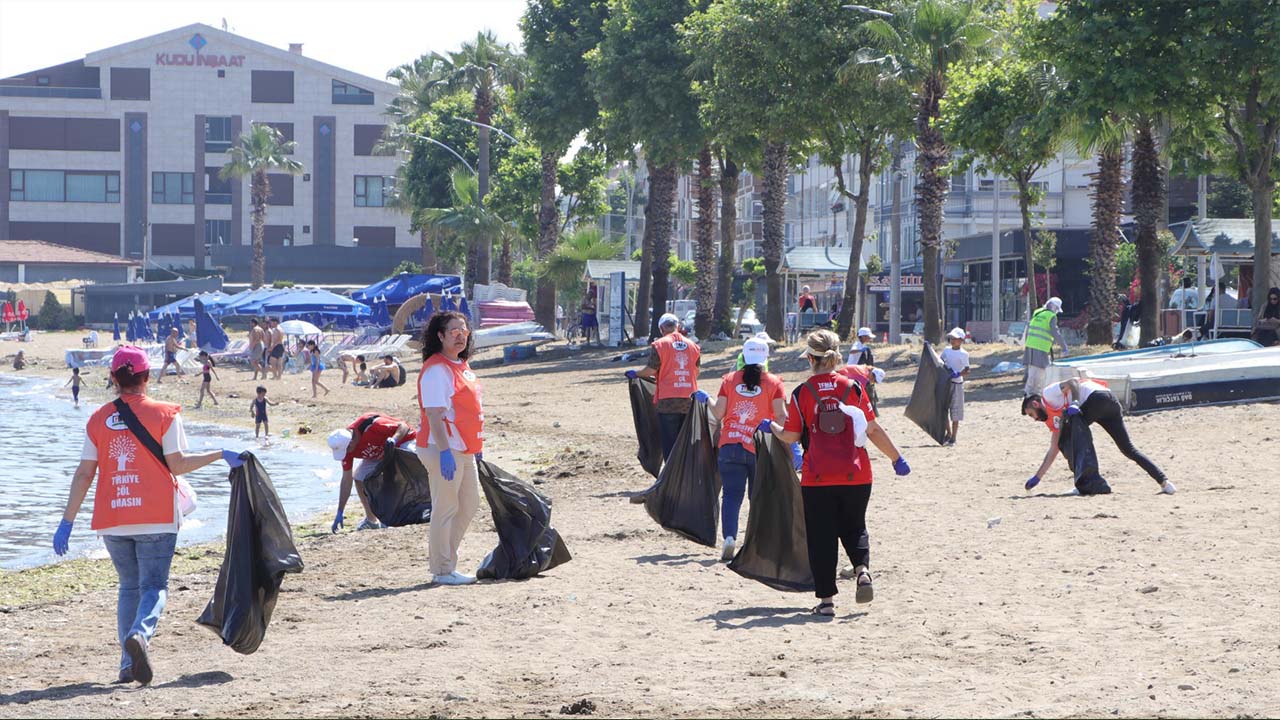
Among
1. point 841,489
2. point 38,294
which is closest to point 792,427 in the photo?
point 841,489

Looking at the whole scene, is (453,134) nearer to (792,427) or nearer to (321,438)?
(321,438)

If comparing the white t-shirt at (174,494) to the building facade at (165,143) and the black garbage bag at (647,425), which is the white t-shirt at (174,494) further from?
the building facade at (165,143)

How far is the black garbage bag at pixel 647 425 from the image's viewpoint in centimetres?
1298

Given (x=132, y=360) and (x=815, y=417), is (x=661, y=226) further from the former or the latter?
Answer: (x=132, y=360)

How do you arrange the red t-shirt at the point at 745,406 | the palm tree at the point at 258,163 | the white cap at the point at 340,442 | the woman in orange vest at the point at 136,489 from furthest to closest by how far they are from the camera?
the palm tree at the point at 258,163 → the white cap at the point at 340,442 → the red t-shirt at the point at 745,406 → the woman in orange vest at the point at 136,489

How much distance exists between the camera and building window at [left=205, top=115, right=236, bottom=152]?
3497 inches

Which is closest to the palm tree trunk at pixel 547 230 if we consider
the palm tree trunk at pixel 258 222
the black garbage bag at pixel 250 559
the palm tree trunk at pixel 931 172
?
the palm tree trunk at pixel 931 172

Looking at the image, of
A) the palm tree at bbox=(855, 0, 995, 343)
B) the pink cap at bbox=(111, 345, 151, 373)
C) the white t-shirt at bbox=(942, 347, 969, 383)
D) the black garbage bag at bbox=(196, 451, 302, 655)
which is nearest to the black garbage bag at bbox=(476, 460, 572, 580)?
the black garbage bag at bbox=(196, 451, 302, 655)

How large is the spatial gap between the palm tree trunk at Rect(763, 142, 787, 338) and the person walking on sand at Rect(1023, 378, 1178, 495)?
22.5 meters

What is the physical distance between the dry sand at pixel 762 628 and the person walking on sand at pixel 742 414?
672mm

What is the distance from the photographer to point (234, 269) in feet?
281

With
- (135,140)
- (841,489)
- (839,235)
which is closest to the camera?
(841,489)

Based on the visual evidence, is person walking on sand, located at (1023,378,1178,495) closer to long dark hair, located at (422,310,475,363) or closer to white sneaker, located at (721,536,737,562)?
white sneaker, located at (721,536,737,562)

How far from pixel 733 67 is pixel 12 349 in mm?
36610
